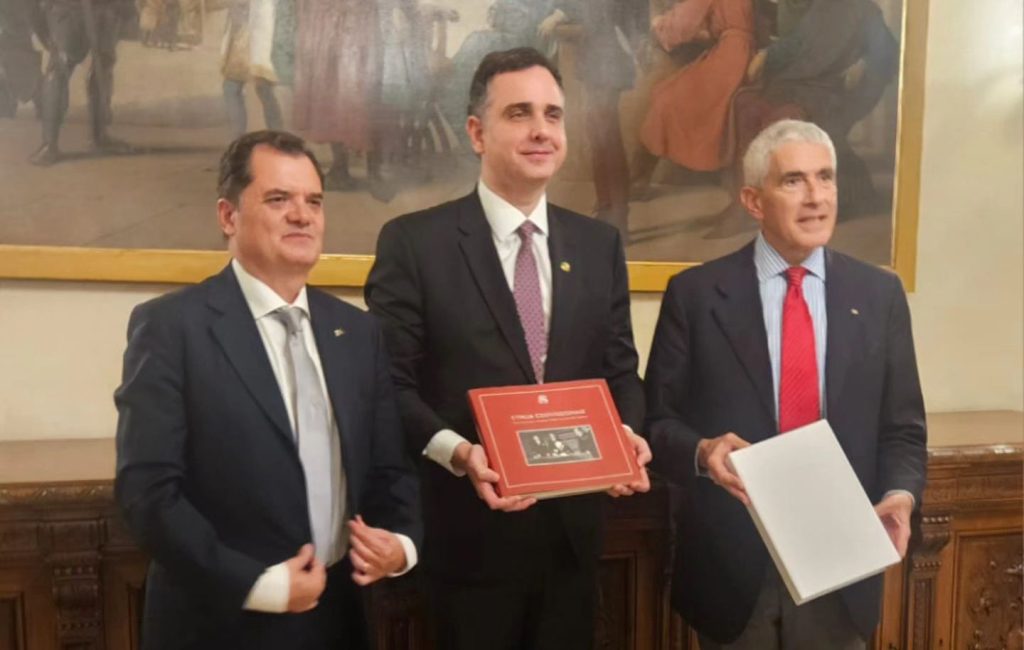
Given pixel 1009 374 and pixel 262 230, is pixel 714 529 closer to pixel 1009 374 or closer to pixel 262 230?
pixel 262 230

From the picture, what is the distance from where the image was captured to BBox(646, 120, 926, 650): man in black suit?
1.93m

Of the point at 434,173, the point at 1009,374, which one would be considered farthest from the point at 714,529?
the point at 1009,374

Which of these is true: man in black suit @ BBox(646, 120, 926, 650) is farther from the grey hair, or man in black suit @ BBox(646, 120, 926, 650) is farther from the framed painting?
the framed painting

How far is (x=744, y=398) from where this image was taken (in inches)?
76.9

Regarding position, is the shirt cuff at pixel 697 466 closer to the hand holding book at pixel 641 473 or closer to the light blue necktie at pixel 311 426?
the hand holding book at pixel 641 473

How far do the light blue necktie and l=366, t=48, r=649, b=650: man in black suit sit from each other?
0.92 ft

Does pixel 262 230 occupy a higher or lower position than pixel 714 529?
higher

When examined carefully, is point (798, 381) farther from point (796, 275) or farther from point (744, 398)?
point (796, 275)

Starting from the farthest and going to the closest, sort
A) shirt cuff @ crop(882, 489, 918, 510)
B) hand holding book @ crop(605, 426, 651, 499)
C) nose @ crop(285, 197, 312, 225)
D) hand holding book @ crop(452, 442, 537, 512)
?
shirt cuff @ crop(882, 489, 918, 510) < hand holding book @ crop(605, 426, 651, 499) < hand holding book @ crop(452, 442, 537, 512) < nose @ crop(285, 197, 312, 225)

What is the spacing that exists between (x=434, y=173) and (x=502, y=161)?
38.6 inches

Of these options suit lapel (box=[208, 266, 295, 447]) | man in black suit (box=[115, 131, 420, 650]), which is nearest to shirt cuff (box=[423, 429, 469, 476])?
man in black suit (box=[115, 131, 420, 650])

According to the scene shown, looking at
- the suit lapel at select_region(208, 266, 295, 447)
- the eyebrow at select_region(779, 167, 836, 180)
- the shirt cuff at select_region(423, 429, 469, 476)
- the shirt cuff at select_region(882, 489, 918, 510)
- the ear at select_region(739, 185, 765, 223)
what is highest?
the eyebrow at select_region(779, 167, 836, 180)

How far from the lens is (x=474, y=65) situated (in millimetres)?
2877

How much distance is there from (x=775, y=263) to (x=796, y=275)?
5cm
